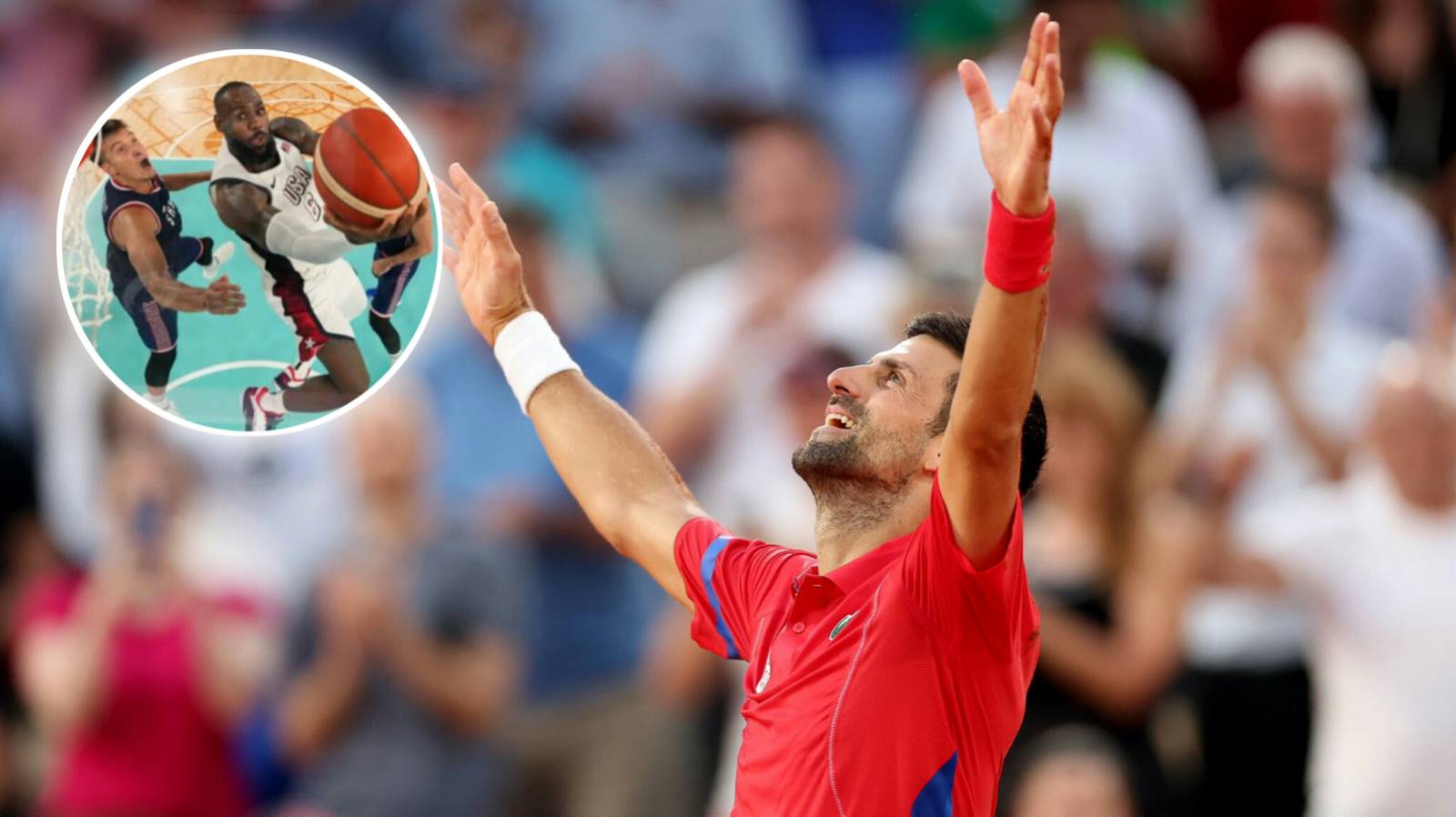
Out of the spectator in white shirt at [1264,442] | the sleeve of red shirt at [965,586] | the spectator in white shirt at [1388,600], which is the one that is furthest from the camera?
the spectator in white shirt at [1264,442]

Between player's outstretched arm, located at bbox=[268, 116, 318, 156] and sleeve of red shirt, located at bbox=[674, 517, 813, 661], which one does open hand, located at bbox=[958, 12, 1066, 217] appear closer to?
sleeve of red shirt, located at bbox=[674, 517, 813, 661]

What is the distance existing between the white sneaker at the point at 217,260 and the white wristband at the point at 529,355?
25.8 inches

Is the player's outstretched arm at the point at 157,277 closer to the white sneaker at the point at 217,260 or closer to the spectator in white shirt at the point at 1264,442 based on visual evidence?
the white sneaker at the point at 217,260

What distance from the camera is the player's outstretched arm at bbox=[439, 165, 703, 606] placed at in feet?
15.9

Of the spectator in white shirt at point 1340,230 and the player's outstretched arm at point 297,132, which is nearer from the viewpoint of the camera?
the player's outstretched arm at point 297,132

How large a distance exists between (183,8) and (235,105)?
242 inches

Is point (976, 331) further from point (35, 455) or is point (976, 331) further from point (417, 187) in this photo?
point (35, 455)

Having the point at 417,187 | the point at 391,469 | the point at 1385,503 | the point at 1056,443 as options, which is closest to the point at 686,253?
the point at 391,469

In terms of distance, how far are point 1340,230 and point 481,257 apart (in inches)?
193

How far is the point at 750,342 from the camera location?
8539mm

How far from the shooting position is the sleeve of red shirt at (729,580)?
445 cm

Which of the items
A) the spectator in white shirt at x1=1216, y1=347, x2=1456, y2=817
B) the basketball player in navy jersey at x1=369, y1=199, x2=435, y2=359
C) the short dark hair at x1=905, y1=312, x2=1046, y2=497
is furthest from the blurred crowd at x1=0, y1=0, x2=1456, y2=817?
the basketball player in navy jersey at x1=369, y1=199, x2=435, y2=359

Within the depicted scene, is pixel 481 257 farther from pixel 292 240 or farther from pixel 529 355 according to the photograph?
pixel 292 240

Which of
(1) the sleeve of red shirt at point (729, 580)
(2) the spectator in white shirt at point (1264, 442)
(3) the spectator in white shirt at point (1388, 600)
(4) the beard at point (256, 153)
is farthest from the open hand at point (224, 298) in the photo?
(2) the spectator in white shirt at point (1264, 442)
